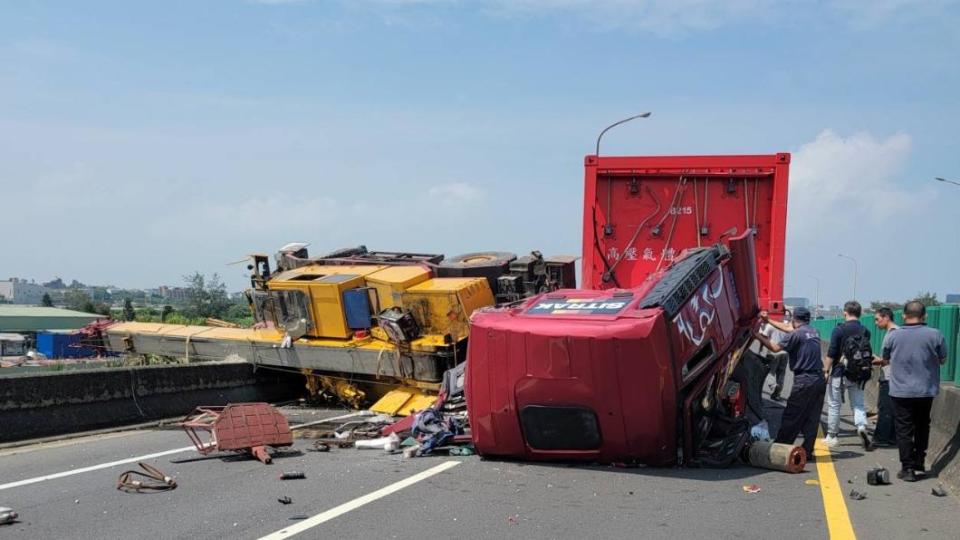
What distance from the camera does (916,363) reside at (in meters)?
7.57

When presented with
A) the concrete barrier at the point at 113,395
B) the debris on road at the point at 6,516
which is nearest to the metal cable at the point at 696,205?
the concrete barrier at the point at 113,395

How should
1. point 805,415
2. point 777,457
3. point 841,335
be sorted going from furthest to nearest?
point 841,335, point 805,415, point 777,457

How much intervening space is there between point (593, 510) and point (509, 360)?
1.70 metres

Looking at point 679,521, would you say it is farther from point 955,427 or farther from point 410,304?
point 410,304

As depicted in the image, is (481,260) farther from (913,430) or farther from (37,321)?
(37,321)

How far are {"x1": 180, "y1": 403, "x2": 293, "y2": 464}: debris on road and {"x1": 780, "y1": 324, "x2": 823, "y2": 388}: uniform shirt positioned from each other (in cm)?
507

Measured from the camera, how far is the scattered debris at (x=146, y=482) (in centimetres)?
693

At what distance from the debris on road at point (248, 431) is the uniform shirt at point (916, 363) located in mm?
5635

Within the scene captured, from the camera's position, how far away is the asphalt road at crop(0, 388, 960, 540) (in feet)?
18.8

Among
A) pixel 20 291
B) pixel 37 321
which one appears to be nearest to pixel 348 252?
pixel 37 321

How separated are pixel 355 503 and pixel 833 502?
3.58m

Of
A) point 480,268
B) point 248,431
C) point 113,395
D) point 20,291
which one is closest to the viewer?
point 248,431

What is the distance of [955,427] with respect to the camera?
7.98 metres

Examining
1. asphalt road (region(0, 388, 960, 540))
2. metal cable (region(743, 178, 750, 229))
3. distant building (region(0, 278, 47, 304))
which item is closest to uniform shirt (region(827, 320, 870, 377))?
asphalt road (region(0, 388, 960, 540))
